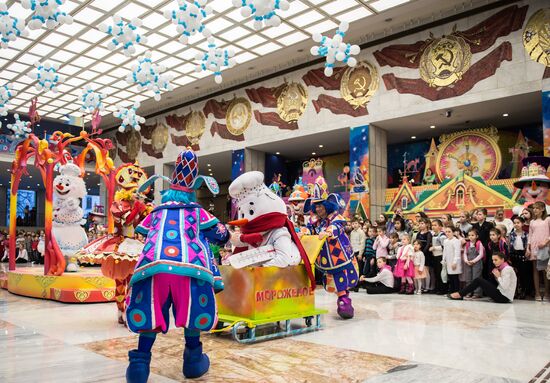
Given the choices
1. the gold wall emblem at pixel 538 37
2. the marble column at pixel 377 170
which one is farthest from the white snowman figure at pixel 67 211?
the gold wall emblem at pixel 538 37

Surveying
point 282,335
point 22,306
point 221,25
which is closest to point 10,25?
point 22,306

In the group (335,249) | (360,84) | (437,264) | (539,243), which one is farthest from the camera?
(360,84)

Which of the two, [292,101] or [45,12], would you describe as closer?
[45,12]

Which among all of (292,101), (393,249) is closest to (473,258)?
(393,249)

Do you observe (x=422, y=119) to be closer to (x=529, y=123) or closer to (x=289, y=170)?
(x=529, y=123)

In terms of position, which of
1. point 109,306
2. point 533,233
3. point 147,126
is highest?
point 147,126

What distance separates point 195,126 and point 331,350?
16.6 metres

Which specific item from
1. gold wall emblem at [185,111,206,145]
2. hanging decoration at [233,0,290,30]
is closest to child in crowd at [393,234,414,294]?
hanging decoration at [233,0,290,30]

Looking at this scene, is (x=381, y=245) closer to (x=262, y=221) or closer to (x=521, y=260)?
(x=521, y=260)

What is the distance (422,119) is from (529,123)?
3474 millimetres

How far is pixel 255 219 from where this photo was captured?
4.29 meters

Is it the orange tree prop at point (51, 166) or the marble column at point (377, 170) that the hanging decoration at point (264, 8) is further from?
the marble column at point (377, 170)

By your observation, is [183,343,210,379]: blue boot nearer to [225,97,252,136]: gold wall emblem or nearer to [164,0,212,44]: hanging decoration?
→ [164,0,212,44]: hanging decoration

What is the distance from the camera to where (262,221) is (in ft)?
14.0
